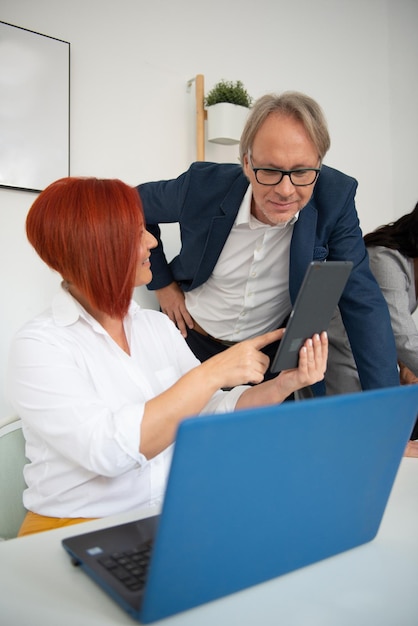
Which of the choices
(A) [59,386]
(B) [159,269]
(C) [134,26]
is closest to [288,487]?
(A) [59,386]

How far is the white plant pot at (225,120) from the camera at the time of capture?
7.73 feet

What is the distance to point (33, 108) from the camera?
2031 millimetres

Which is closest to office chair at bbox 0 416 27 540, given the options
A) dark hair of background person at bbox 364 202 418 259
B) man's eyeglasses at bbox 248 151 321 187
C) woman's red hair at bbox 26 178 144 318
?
woman's red hair at bbox 26 178 144 318

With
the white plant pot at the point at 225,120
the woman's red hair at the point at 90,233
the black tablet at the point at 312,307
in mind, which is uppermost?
the white plant pot at the point at 225,120

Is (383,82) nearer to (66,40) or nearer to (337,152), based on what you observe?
(337,152)

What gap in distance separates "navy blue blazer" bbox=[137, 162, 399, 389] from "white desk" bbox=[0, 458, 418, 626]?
A: 3.22 feet

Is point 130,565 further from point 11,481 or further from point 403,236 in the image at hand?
point 403,236

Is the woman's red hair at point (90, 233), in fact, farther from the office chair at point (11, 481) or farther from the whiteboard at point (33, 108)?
the whiteboard at point (33, 108)

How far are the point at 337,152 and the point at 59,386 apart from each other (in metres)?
2.42

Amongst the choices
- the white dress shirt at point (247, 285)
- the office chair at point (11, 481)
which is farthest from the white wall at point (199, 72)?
the office chair at point (11, 481)

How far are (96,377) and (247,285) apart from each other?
75 centimetres

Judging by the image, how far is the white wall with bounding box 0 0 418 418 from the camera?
210cm

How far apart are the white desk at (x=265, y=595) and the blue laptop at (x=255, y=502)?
2 centimetres

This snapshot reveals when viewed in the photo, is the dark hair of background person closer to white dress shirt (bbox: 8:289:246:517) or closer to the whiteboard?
white dress shirt (bbox: 8:289:246:517)
